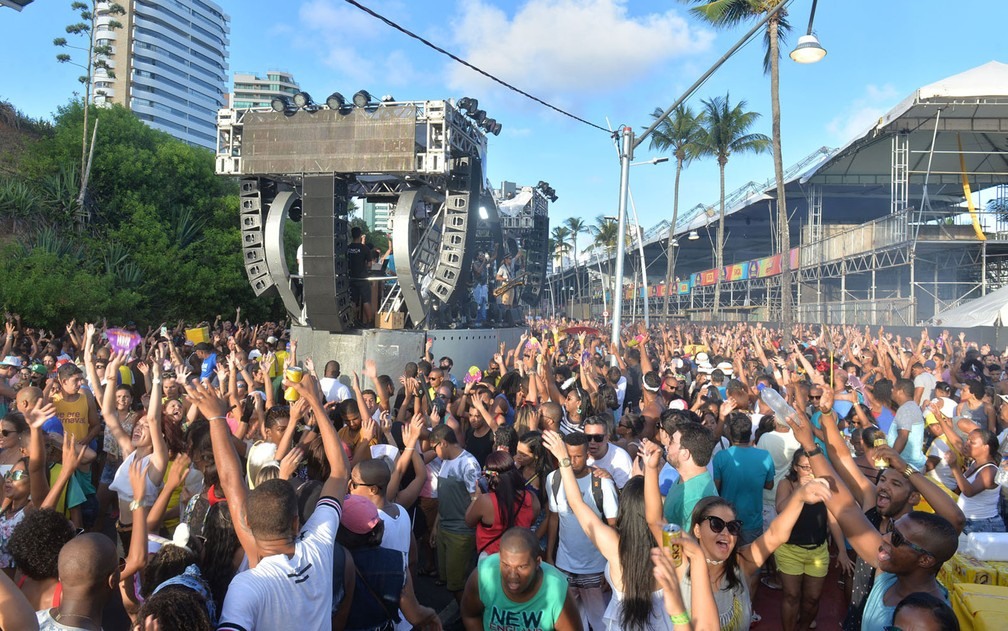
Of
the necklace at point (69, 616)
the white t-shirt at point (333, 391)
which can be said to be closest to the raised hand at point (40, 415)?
the necklace at point (69, 616)

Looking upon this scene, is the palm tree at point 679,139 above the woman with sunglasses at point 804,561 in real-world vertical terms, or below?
above

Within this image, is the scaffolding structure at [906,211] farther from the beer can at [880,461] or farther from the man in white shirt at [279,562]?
the man in white shirt at [279,562]

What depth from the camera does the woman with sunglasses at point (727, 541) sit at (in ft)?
10.0

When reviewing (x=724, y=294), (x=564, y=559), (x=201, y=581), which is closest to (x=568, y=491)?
Answer: (x=564, y=559)

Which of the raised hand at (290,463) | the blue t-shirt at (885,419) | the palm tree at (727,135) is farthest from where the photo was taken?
the palm tree at (727,135)

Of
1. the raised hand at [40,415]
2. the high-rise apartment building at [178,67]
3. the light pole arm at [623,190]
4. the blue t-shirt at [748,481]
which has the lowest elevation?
the blue t-shirt at [748,481]

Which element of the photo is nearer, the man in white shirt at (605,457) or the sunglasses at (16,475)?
the sunglasses at (16,475)

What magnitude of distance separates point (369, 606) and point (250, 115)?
13287 mm

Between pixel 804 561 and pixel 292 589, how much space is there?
3640 mm

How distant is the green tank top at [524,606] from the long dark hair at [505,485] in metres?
0.93

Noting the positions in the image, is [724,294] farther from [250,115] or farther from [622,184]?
[250,115]

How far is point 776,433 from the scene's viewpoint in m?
5.71

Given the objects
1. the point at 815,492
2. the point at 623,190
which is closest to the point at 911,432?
the point at 815,492

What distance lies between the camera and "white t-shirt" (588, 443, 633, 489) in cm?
495
